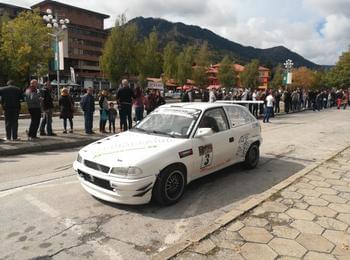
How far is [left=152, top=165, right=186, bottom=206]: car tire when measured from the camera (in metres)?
5.04

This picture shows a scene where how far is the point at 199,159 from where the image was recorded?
19.0 feet

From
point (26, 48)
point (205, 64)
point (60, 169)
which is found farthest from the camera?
point (205, 64)

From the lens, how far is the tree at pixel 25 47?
99.7 feet

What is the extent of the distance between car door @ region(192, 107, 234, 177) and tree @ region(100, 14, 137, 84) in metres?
33.6

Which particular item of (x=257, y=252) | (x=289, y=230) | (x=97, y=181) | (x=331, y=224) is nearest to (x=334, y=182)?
(x=331, y=224)

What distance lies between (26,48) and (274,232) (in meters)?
30.4

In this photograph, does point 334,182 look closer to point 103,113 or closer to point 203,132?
point 203,132

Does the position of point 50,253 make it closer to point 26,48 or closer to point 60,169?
point 60,169

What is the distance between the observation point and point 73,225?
4539mm

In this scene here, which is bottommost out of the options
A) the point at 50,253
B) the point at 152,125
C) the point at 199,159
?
the point at 50,253

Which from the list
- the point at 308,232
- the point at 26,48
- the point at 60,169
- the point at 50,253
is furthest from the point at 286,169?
the point at 26,48

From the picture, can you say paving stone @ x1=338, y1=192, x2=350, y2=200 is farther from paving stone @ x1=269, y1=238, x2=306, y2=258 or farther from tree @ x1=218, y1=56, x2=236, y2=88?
tree @ x1=218, y1=56, x2=236, y2=88

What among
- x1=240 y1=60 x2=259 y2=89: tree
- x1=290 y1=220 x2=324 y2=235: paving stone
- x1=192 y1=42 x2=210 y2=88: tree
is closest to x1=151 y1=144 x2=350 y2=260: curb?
x1=290 y1=220 x2=324 y2=235: paving stone

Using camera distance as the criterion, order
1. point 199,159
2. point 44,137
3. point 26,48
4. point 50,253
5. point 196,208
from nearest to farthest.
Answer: point 50,253 < point 196,208 < point 199,159 < point 44,137 < point 26,48
